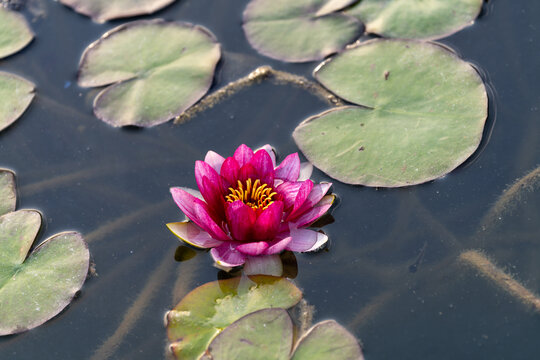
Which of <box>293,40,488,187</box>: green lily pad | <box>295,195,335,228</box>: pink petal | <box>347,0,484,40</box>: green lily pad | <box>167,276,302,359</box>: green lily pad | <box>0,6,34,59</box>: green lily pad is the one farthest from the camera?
<box>0,6,34,59</box>: green lily pad

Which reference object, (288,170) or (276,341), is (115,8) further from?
(276,341)

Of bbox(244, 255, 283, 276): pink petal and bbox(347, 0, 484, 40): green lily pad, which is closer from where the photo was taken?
bbox(244, 255, 283, 276): pink petal

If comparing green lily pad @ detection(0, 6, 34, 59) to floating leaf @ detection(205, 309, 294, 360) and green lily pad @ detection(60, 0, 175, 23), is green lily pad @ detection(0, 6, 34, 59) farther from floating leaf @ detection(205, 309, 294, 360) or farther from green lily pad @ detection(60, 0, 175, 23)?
floating leaf @ detection(205, 309, 294, 360)

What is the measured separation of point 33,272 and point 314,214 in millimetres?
1536

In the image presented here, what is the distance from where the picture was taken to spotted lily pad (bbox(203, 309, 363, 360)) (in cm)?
261

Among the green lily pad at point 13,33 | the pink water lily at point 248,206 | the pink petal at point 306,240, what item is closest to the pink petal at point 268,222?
the pink water lily at point 248,206

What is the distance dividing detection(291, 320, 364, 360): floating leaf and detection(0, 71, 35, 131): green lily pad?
243 centimetres

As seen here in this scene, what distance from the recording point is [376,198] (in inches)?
124

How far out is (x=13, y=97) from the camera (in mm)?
3771

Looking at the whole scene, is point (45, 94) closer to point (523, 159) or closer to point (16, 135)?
point (16, 135)

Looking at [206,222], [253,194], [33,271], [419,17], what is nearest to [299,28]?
[419,17]

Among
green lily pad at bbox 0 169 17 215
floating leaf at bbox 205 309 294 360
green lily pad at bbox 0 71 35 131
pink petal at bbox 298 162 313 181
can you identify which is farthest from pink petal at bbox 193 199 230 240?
green lily pad at bbox 0 71 35 131

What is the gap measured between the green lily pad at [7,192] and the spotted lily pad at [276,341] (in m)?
1.52

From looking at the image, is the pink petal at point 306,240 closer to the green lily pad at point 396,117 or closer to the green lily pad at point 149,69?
the green lily pad at point 396,117
